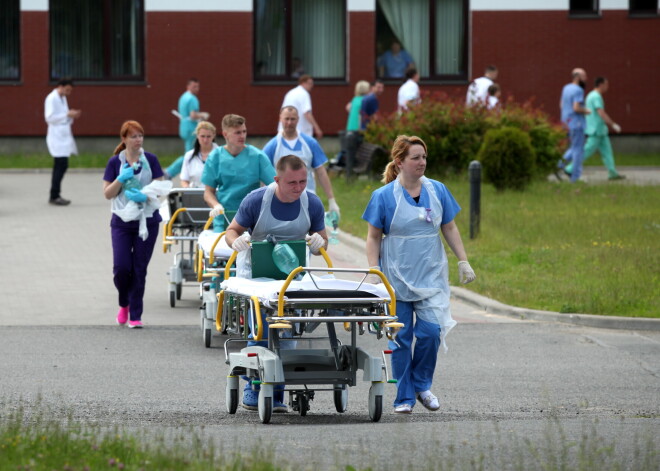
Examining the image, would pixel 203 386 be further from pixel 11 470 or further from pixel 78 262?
pixel 78 262

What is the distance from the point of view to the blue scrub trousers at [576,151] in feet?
82.6

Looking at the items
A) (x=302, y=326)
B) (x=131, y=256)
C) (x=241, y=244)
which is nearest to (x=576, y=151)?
(x=131, y=256)

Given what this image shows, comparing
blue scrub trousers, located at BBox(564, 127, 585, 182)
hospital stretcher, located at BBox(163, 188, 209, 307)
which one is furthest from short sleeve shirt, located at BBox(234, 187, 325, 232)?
blue scrub trousers, located at BBox(564, 127, 585, 182)

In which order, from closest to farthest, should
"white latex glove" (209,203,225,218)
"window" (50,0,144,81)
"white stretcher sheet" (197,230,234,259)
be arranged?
"white stretcher sheet" (197,230,234,259), "white latex glove" (209,203,225,218), "window" (50,0,144,81)

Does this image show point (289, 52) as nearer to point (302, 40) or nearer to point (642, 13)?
point (302, 40)

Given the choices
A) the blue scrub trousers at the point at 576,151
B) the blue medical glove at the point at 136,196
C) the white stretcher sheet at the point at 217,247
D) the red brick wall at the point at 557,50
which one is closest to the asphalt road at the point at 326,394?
the white stretcher sheet at the point at 217,247

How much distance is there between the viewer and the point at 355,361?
8.41 meters

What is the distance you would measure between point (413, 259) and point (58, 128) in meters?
14.6

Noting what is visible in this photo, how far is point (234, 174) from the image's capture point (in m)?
11.7

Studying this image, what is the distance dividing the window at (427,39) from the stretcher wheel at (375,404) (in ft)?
79.6

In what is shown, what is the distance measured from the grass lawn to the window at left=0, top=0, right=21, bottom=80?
419 inches

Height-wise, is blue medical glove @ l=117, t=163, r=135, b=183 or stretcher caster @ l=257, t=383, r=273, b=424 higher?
blue medical glove @ l=117, t=163, r=135, b=183

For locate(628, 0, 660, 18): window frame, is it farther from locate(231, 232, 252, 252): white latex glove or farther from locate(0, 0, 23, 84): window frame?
locate(231, 232, 252, 252): white latex glove

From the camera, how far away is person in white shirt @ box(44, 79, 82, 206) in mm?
22156
